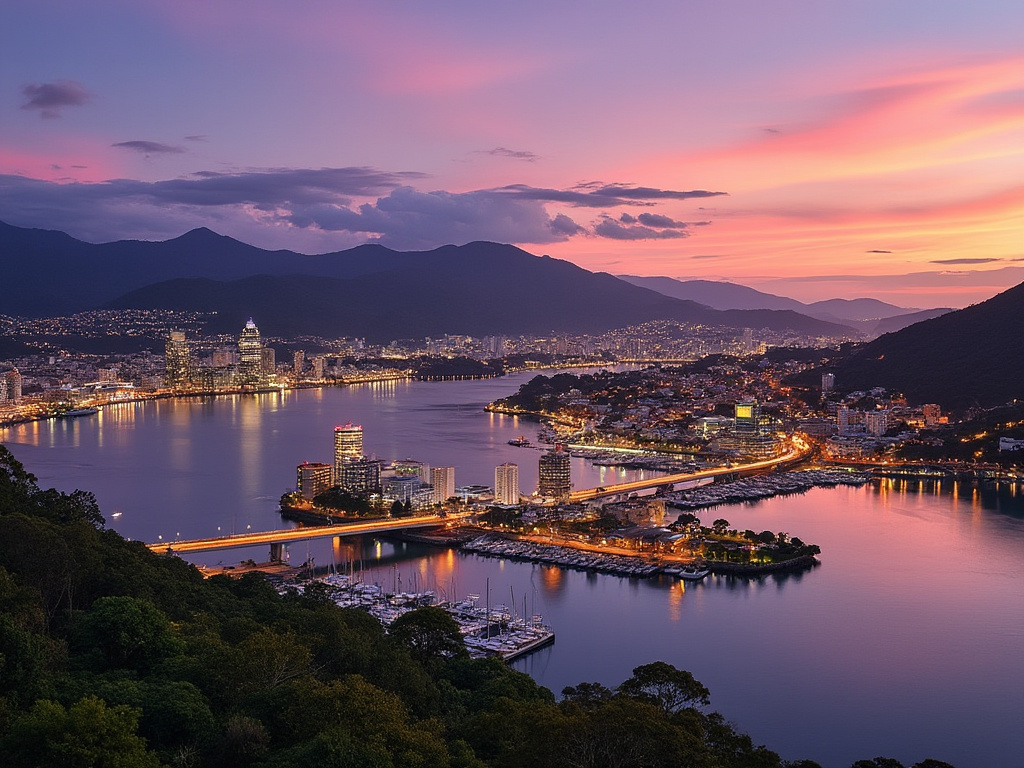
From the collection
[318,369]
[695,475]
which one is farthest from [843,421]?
[318,369]

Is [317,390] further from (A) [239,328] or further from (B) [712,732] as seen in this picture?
(B) [712,732]

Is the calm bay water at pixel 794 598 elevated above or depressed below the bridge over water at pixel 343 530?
below

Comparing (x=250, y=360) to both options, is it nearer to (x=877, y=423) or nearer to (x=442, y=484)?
(x=877, y=423)

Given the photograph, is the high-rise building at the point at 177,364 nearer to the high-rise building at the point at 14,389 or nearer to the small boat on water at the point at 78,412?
the high-rise building at the point at 14,389

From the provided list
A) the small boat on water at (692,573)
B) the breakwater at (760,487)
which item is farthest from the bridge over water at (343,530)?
the small boat on water at (692,573)


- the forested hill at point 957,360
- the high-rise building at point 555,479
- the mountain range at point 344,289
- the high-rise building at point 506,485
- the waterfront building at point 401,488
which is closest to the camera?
the waterfront building at point 401,488

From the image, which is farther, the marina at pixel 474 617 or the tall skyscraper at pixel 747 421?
the tall skyscraper at pixel 747 421

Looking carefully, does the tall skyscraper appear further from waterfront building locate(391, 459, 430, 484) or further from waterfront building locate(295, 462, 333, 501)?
waterfront building locate(295, 462, 333, 501)

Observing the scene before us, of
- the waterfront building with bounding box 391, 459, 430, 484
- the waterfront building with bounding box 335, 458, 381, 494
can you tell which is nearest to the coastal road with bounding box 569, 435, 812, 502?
the waterfront building with bounding box 391, 459, 430, 484
